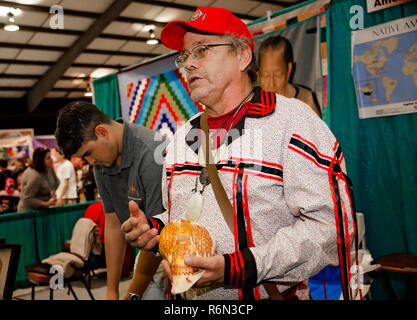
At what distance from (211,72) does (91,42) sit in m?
6.87

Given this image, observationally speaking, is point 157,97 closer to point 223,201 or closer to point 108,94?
point 108,94

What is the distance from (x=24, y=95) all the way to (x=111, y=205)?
30.6ft

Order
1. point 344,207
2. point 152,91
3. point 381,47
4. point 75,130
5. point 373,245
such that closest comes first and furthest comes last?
1. point 344,207
2. point 75,130
3. point 381,47
4. point 373,245
5. point 152,91

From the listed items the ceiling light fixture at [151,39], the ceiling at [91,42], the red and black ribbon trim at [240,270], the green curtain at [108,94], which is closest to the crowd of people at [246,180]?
the red and black ribbon trim at [240,270]

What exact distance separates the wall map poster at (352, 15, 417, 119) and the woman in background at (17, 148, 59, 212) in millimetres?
3316

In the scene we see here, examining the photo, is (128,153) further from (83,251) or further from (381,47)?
(83,251)

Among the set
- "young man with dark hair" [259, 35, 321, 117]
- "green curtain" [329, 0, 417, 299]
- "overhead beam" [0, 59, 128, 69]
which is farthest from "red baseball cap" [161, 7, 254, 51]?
"overhead beam" [0, 59, 128, 69]

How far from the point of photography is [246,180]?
88 cm

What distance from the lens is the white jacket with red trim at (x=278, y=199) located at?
31.4 inches

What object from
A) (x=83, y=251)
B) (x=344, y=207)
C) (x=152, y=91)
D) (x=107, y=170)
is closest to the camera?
(x=344, y=207)

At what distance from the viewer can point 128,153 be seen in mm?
1608

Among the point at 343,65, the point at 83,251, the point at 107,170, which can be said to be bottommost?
the point at 83,251

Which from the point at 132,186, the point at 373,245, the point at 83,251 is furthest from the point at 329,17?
the point at 83,251

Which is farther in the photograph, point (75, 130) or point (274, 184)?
point (75, 130)
